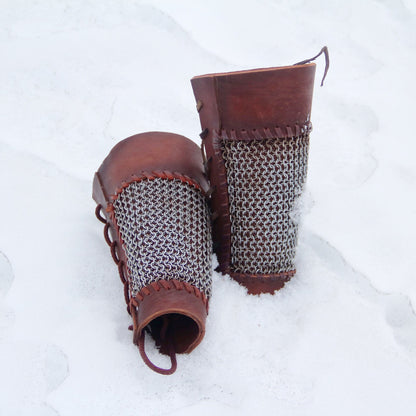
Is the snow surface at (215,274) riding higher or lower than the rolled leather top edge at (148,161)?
lower

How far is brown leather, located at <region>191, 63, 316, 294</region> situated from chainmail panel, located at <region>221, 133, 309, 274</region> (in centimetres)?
2

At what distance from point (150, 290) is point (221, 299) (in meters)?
0.24

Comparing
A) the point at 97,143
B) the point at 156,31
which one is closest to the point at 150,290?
the point at 97,143

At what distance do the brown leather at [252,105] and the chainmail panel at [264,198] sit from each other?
0.06 ft

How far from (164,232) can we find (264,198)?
0.78 feet

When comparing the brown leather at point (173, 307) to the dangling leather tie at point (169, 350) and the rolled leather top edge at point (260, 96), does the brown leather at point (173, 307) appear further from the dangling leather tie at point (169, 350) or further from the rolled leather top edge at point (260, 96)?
the rolled leather top edge at point (260, 96)

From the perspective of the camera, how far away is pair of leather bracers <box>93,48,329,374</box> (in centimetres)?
115

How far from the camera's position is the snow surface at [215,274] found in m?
1.13

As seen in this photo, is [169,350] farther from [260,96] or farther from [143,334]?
[260,96]

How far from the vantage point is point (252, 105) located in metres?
1.16

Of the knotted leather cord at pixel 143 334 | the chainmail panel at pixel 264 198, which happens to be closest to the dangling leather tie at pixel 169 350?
the knotted leather cord at pixel 143 334

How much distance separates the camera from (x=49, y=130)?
72.9 inches

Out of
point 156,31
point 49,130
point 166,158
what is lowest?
point 49,130

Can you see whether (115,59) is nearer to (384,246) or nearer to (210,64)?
(210,64)
